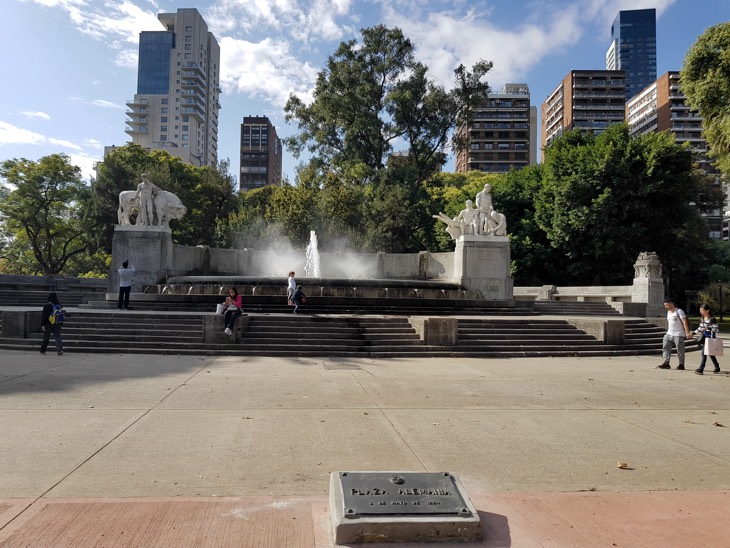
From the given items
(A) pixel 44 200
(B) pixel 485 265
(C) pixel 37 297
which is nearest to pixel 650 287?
(B) pixel 485 265

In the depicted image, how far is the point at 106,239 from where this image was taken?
43.4 meters

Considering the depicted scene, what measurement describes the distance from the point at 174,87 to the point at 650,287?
133 meters

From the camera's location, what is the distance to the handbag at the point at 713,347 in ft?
35.0

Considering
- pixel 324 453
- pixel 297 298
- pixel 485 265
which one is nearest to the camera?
pixel 324 453

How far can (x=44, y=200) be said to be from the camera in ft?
139

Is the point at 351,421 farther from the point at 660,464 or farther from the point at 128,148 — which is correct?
the point at 128,148

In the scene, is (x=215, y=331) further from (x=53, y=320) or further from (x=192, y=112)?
(x=192, y=112)

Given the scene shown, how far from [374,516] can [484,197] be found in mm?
23947

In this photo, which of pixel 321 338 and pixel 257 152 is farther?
pixel 257 152

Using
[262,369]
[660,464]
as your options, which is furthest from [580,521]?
[262,369]

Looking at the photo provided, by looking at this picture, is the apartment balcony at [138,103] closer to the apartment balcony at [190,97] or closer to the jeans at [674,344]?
the apartment balcony at [190,97]

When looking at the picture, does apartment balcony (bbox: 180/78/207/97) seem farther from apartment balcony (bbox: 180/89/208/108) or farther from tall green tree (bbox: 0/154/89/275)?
tall green tree (bbox: 0/154/89/275)

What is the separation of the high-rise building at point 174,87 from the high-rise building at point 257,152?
1065cm

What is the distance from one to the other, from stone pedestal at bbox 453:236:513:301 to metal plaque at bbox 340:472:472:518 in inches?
868
